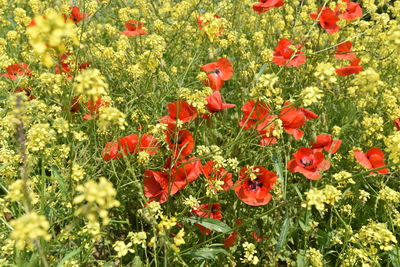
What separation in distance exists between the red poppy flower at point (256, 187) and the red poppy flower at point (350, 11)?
144 cm

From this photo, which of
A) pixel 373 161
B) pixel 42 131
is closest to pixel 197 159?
pixel 42 131

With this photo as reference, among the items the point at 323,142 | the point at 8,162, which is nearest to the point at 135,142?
the point at 8,162

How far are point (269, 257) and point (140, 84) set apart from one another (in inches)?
56.7

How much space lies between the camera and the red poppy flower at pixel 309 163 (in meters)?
1.74

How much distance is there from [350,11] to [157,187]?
6.35 ft

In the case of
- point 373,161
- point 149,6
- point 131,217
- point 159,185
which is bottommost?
point 131,217

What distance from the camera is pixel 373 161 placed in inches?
74.7

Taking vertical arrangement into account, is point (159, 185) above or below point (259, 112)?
below

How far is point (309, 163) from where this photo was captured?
6.15 feet

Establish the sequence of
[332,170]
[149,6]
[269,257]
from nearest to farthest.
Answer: [269,257] < [332,170] < [149,6]

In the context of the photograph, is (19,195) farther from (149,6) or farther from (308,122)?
(149,6)

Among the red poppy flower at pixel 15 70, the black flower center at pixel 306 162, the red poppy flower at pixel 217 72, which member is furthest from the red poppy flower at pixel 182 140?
the red poppy flower at pixel 15 70

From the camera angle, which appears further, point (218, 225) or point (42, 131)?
point (218, 225)

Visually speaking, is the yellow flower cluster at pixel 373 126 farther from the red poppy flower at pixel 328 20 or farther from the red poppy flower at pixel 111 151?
the red poppy flower at pixel 111 151
